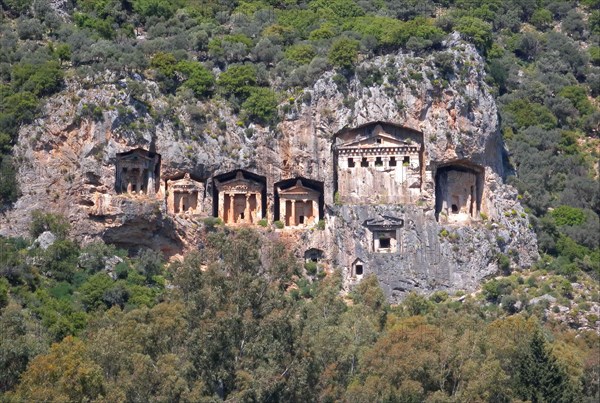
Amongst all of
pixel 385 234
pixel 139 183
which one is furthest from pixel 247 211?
pixel 385 234

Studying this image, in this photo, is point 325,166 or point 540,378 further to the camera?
point 325,166

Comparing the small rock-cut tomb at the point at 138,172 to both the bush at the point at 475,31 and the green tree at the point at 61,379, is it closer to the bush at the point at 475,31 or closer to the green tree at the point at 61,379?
the bush at the point at 475,31

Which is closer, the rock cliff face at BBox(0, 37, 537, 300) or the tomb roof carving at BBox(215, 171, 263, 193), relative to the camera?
the rock cliff face at BBox(0, 37, 537, 300)

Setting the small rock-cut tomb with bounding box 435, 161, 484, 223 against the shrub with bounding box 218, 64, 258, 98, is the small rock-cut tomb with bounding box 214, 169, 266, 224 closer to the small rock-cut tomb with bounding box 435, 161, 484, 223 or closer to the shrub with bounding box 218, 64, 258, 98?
the shrub with bounding box 218, 64, 258, 98

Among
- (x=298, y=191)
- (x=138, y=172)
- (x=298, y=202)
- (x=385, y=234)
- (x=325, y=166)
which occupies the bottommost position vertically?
(x=385, y=234)

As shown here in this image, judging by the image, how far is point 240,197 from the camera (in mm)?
106250

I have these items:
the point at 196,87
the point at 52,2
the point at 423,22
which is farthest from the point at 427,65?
the point at 52,2

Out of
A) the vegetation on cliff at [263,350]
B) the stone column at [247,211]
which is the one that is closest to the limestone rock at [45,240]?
the vegetation on cliff at [263,350]

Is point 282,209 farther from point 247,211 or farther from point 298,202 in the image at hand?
point 247,211

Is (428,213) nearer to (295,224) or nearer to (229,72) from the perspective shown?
(295,224)

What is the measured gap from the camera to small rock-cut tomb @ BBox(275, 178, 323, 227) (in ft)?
→ 347

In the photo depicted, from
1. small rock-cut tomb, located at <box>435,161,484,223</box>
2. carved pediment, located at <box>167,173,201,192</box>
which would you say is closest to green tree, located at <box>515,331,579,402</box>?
small rock-cut tomb, located at <box>435,161,484,223</box>

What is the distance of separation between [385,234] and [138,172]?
47.6ft

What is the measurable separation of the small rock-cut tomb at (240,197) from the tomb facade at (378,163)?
4.75 meters
